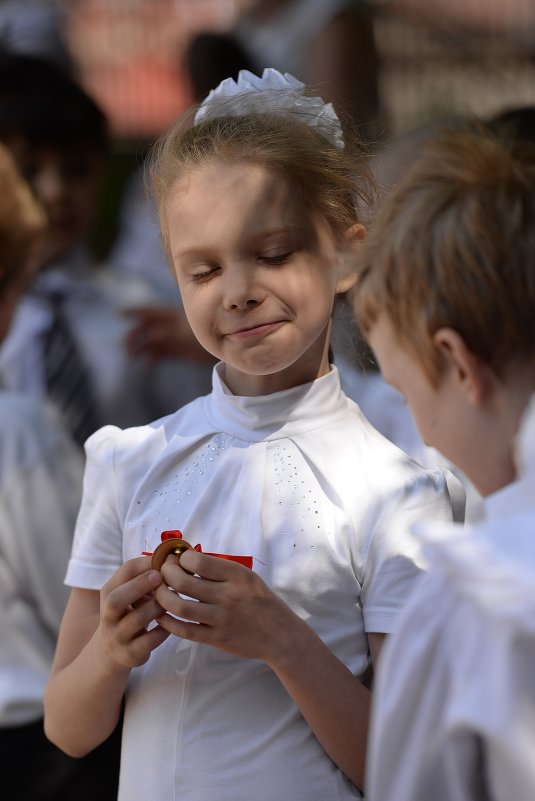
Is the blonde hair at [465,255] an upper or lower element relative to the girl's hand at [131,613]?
upper

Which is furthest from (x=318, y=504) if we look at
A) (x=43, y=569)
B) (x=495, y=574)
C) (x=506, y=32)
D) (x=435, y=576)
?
(x=506, y=32)

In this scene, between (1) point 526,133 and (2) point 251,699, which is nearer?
(2) point 251,699

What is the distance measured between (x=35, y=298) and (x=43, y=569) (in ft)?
4.39

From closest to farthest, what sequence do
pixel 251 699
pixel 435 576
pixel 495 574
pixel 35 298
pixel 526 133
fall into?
1. pixel 495 574
2. pixel 435 576
3. pixel 251 699
4. pixel 526 133
5. pixel 35 298

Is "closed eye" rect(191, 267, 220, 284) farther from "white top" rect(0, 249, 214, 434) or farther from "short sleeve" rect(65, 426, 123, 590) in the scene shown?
"white top" rect(0, 249, 214, 434)

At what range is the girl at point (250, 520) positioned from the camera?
1482 mm

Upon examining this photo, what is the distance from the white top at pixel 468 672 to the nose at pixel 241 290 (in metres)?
0.53

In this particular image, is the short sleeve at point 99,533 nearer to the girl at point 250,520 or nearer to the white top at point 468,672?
the girl at point 250,520

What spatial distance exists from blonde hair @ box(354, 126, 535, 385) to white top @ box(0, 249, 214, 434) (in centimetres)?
209

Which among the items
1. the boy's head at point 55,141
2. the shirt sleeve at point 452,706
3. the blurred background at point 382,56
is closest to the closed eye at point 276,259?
the shirt sleeve at point 452,706

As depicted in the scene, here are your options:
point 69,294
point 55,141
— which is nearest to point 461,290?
A: point 69,294

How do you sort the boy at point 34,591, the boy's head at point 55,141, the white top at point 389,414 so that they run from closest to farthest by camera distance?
1. the white top at point 389,414
2. the boy at point 34,591
3. the boy's head at point 55,141

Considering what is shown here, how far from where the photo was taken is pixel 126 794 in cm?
160

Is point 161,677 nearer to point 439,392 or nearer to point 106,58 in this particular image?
point 439,392
